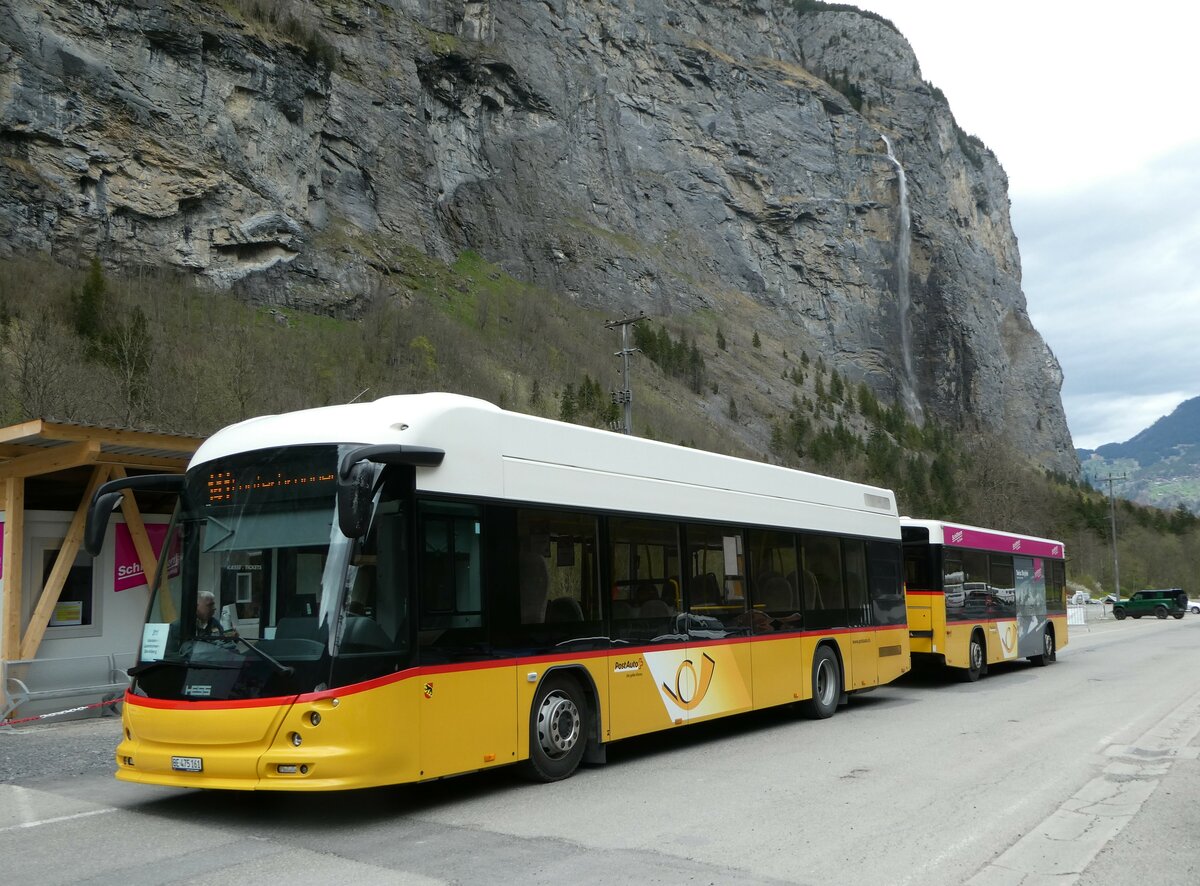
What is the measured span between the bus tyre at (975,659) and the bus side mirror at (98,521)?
1480 cm

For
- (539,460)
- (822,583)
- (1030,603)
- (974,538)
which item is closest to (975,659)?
(974,538)

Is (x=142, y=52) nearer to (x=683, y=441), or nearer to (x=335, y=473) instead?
(x=683, y=441)

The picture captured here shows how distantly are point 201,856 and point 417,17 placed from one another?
302ft

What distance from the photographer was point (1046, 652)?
22.4 metres

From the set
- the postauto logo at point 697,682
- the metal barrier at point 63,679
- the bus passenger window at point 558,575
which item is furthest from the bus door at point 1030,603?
the metal barrier at point 63,679

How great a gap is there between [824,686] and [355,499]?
8.70m

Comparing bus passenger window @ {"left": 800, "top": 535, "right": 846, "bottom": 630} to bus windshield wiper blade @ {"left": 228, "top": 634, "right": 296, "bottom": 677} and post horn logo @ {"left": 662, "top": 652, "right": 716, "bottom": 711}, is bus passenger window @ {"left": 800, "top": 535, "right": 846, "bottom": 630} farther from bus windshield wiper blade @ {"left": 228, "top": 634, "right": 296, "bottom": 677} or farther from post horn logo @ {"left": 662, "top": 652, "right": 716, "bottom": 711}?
bus windshield wiper blade @ {"left": 228, "top": 634, "right": 296, "bottom": 677}

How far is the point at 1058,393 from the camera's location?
492 feet

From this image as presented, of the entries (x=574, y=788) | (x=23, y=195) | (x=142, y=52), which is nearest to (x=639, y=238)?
(x=142, y=52)

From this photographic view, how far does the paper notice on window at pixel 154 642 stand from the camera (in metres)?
7.62

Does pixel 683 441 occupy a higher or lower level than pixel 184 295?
lower

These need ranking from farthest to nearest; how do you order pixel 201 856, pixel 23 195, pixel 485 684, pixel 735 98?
pixel 735 98 < pixel 23 195 < pixel 485 684 < pixel 201 856

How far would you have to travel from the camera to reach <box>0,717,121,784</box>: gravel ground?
974 cm

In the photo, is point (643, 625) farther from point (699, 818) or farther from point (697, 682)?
point (699, 818)
